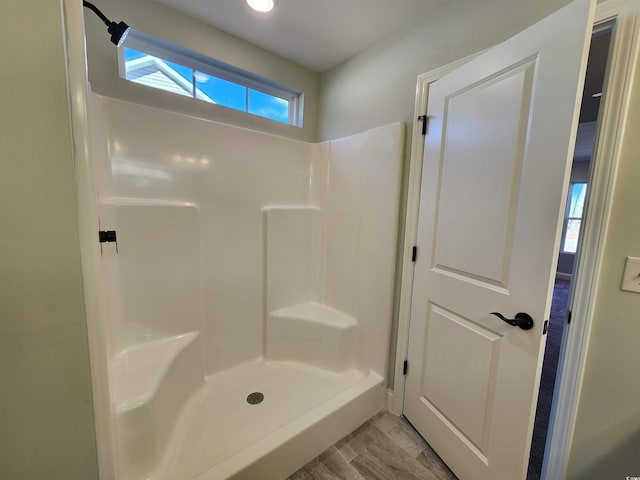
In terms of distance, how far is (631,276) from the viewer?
2.90 feet

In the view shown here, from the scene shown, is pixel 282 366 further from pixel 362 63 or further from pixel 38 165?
pixel 362 63

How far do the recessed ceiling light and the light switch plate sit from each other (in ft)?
6.67

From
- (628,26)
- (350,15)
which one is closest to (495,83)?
(628,26)

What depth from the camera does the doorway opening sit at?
103 cm

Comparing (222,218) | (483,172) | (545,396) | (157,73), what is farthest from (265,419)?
(157,73)

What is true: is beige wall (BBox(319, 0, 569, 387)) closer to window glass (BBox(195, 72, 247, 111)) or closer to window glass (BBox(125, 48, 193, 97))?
window glass (BBox(195, 72, 247, 111))

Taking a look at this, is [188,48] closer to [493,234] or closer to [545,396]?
[493,234]

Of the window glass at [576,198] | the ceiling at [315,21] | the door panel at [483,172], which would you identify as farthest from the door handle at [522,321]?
the window glass at [576,198]

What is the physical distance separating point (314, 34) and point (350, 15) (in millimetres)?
290

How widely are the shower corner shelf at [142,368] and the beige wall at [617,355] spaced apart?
182 cm

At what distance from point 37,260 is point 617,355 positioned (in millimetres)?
1667

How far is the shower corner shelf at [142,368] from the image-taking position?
3.59 ft

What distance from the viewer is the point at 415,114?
4.90ft

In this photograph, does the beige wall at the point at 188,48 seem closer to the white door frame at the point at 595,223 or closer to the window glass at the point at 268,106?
the window glass at the point at 268,106
